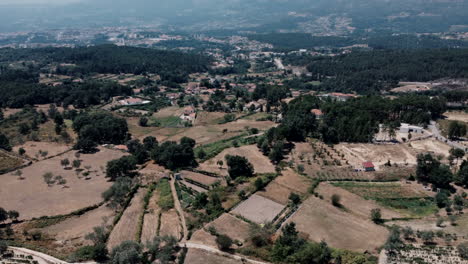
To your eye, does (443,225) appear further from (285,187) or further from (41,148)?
(41,148)

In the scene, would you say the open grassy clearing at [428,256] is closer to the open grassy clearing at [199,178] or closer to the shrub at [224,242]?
the shrub at [224,242]

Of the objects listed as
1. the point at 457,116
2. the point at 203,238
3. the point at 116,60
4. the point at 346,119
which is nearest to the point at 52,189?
the point at 203,238

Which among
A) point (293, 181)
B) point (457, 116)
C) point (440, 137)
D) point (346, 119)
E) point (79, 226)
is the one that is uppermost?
point (346, 119)

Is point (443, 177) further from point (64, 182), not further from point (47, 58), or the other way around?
point (47, 58)

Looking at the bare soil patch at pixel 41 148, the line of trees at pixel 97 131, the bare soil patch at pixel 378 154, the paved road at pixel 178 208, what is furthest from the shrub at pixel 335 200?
the bare soil patch at pixel 41 148

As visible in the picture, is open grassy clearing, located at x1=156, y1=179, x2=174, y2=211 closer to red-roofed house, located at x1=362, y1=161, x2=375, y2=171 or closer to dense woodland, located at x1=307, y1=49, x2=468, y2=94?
red-roofed house, located at x1=362, y1=161, x2=375, y2=171

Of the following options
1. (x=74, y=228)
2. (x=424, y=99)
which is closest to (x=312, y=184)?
(x=74, y=228)
